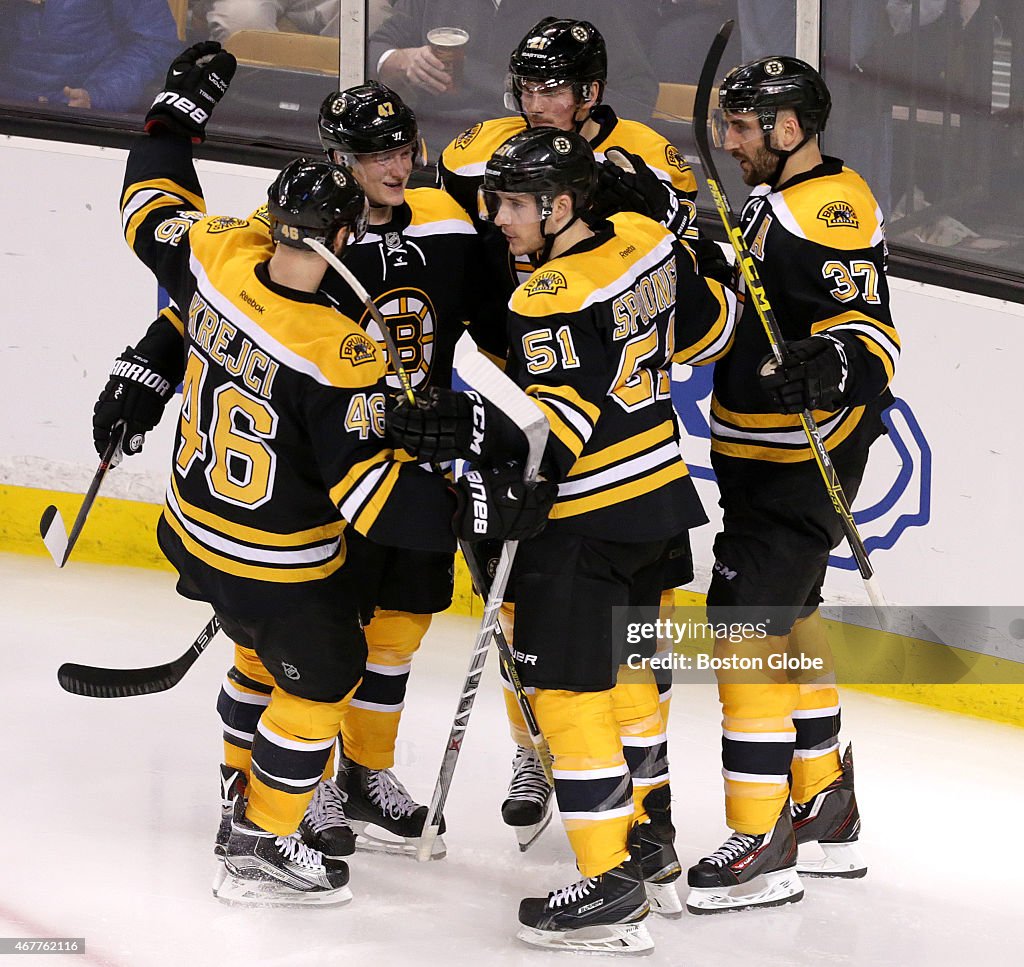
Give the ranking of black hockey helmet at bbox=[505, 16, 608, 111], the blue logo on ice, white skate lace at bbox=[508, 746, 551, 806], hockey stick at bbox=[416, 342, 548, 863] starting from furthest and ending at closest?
the blue logo on ice < white skate lace at bbox=[508, 746, 551, 806] < black hockey helmet at bbox=[505, 16, 608, 111] < hockey stick at bbox=[416, 342, 548, 863]

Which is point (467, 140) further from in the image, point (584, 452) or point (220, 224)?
point (584, 452)

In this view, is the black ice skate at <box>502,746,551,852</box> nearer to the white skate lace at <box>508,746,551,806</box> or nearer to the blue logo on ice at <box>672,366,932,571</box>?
the white skate lace at <box>508,746,551,806</box>

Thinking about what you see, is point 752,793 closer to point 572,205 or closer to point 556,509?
point 556,509

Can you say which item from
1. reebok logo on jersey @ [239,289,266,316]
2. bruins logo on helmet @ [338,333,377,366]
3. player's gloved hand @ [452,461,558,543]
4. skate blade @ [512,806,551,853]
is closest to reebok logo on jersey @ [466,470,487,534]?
player's gloved hand @ [452,461,558,543]

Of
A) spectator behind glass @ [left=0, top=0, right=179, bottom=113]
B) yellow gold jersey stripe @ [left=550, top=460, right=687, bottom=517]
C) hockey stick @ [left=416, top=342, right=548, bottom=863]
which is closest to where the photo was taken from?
hockey stick @ [left=416, top=342, right=548, bottom=863]

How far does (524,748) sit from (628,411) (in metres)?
0.94

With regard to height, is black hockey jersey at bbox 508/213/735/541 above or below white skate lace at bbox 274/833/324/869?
above

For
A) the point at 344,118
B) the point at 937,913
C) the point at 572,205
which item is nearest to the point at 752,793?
the point at 937,913

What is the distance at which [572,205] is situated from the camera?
8.18ft

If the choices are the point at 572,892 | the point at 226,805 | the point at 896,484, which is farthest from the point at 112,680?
the point at 896,484

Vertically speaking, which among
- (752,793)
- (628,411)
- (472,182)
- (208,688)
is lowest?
(208,688)

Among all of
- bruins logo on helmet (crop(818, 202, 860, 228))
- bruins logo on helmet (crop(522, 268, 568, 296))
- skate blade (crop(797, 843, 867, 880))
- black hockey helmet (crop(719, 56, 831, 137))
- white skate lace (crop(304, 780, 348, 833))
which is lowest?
skate blade (crop(797, 843, 867, 880))

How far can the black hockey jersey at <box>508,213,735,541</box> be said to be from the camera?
7.89ft

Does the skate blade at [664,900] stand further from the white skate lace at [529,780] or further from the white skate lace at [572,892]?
the white skate lace at [529,780]
